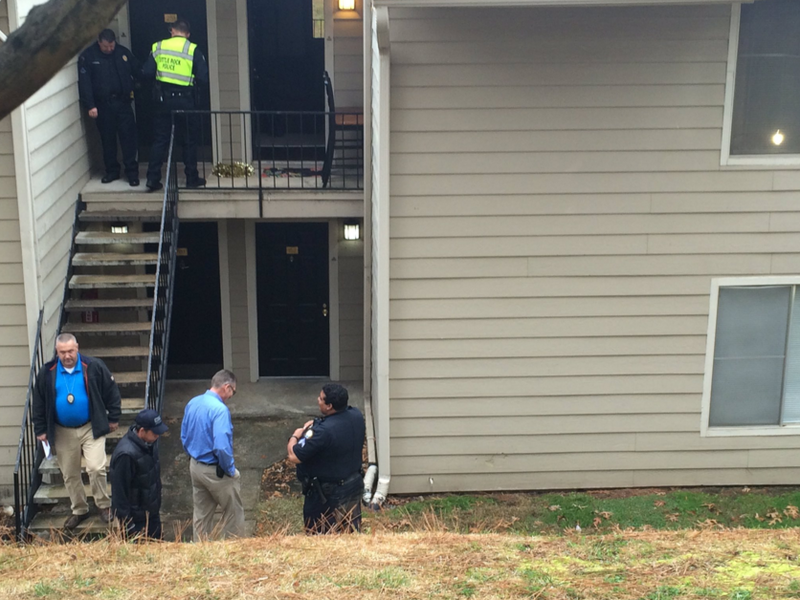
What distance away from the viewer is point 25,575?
16.6ft

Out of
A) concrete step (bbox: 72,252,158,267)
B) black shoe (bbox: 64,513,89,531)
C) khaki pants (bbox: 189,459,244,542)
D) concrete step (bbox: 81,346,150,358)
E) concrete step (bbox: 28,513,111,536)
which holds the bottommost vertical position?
concrete step (bbox: 28,513,111,536)

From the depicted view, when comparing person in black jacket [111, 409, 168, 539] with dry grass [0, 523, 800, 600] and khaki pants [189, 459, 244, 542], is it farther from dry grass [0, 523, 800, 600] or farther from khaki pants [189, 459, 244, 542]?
dry grass [0, 523, 800, 600]

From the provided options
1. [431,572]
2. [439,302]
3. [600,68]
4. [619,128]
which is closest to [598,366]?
[439,302]

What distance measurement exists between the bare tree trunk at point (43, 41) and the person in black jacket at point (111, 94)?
5.78 m

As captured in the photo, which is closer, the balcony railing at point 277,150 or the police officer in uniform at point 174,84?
the police officer in uniform at point 174,84

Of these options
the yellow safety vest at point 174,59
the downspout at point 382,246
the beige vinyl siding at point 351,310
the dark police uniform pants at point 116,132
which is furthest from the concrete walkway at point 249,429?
the yellow safety vest at point 174,59

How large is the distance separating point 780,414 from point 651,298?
172 cm

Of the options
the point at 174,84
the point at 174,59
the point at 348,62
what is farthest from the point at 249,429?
the point at 348,62

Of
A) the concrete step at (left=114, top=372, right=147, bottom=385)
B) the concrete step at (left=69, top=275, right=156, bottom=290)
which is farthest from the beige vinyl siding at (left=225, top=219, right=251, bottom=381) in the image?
the concrete step at (left=114, top=372, right=147, bottom=385)

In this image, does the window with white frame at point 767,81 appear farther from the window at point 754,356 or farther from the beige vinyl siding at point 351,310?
the beige vinyl siding at point 351,310

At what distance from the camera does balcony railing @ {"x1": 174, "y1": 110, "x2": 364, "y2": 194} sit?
9.52 metres

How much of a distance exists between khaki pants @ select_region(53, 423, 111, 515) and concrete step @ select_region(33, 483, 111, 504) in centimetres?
24

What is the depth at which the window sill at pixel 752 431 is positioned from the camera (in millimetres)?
7941

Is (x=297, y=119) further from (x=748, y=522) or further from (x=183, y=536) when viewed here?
(x=748, y=522)
